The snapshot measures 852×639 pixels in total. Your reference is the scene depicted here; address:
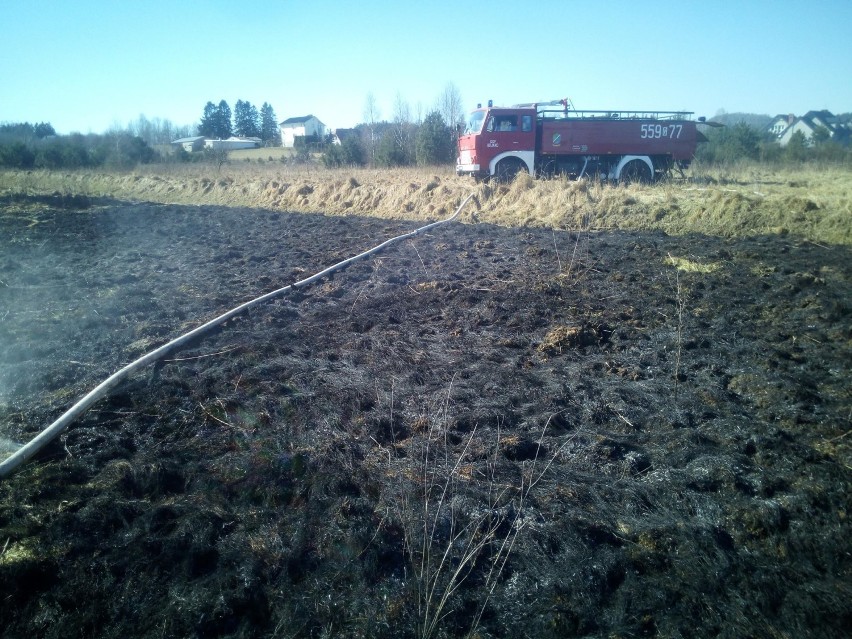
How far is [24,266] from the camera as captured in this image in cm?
993

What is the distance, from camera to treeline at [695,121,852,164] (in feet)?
91.8

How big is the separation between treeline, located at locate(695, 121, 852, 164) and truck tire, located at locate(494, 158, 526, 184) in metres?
13.6

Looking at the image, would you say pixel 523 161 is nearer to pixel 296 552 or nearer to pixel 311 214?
pixel 311 214

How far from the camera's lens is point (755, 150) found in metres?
30.5

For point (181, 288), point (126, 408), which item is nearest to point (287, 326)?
point (126, 408)

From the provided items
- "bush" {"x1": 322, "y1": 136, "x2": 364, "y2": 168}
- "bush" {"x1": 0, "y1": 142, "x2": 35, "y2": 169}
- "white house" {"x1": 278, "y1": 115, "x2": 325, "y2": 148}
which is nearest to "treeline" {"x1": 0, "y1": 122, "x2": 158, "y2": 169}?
"bush" {"x1": 0, "y1": 142, "x2": 35, "y2": 169}

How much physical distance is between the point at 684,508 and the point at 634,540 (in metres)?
0.47

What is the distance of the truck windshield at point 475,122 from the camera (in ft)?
61.2

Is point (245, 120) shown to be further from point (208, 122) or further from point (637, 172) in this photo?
point (637, 172)

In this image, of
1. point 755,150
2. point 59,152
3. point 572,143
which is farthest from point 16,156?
point 755,150

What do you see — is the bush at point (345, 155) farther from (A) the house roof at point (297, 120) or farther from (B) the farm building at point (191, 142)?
(A) the house roof at point (297, 120)

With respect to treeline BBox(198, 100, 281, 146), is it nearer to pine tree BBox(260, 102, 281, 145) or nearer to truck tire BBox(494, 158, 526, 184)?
pine tree BBox(260, 102, 281, 145)

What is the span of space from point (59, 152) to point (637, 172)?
117 ft

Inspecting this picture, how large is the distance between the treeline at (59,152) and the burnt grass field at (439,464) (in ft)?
110
